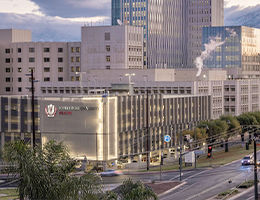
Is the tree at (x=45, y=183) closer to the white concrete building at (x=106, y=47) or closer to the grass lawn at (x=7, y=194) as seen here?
the grass lawn at (x=7, y=194)

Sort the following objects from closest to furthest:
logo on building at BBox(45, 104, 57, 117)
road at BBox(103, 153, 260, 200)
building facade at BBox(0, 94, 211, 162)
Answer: road at BBox(103, 153, 260, 200)
building facade at BBox(0, 94, 211, 162)
logo on building at BBox(45, 104, 57, 117)

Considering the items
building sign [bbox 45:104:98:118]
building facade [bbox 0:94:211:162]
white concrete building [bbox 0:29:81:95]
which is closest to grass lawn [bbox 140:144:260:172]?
building facade [bbox 0:94:211:162]

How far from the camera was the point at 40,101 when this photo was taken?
349 ft

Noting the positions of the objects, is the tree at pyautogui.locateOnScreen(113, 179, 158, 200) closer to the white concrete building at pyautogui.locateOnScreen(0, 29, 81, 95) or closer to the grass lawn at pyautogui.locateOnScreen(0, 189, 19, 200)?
the grass lawn at pyautogui.locateOnScreen(0, 189, 19, 200)

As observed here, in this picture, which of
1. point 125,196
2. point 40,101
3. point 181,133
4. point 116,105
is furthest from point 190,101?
point 125,196

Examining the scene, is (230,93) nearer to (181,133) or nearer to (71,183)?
(181,133)

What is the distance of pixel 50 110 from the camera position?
345 ft

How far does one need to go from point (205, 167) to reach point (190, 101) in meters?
37.5

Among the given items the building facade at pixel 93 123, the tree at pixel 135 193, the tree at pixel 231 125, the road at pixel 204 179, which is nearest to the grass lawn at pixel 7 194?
the road at pixel 204 179

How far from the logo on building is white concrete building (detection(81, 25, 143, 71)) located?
74750mm

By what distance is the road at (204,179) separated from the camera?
230 feet

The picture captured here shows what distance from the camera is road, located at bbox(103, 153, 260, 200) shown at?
70250 mm

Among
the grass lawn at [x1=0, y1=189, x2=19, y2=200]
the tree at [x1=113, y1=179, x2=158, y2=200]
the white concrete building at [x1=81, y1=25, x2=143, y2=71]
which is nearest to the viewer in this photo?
the tree at [x1=113, y1=179, x2=158, y2=200]

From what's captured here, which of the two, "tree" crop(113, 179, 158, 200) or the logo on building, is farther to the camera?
the logo on building
